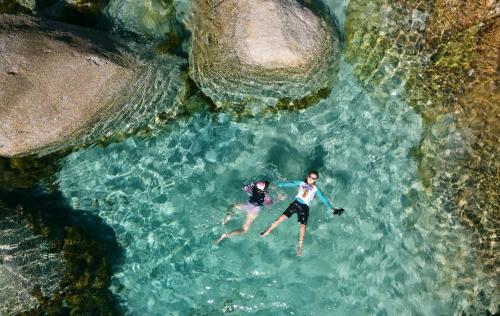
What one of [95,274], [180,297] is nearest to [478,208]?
[180,297]

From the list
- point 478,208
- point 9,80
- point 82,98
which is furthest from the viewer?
point 478,208

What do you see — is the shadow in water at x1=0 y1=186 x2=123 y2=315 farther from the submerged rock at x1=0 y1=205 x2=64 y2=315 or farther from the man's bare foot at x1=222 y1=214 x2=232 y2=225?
the man's bare foot at x1=222 y1=214 x2=232 y2=225

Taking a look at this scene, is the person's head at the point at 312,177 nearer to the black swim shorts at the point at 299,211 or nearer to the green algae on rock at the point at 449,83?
the black swim shorts at the point at 299,211

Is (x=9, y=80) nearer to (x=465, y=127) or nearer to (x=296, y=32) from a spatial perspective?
(x=296, y=32)

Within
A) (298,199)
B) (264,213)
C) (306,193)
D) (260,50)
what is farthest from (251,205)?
(260,50)

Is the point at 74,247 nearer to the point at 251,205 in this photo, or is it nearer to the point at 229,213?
the point at 229,213
